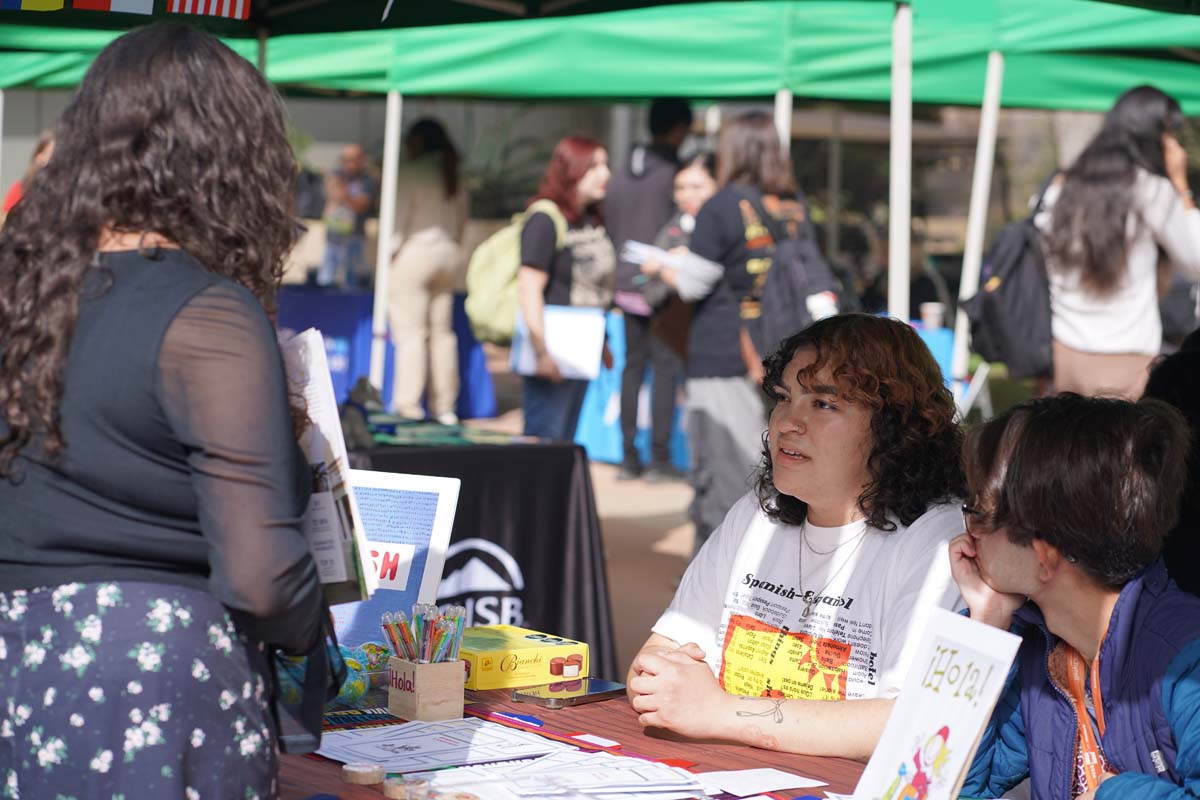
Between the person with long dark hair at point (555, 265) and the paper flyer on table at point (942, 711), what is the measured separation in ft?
14.7

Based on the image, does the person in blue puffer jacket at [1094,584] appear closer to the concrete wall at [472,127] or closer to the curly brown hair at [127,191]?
the curly brown hair at [127,191]

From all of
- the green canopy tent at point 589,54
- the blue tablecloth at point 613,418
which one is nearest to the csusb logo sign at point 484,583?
the green canopy tent at point 589,54

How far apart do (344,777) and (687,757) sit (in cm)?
47

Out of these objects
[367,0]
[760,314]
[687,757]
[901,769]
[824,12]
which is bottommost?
[687,757]

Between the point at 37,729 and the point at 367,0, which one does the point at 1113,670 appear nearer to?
the point at 37,729

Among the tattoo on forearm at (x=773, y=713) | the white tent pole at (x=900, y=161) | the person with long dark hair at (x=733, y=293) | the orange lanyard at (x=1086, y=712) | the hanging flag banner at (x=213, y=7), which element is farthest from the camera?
the person with long dark hair at (x=733, y=293)

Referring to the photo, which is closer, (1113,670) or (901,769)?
(901,769)

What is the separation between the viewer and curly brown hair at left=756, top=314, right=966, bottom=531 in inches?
93.0

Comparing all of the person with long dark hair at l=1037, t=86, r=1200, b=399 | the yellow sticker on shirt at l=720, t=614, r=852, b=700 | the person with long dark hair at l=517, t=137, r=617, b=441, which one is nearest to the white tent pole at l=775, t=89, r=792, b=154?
the person with long dark hair at l=517, t=137, r=617, b=441

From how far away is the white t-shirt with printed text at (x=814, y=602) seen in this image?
221 centimetres

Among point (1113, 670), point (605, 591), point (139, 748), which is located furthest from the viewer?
point (605, 591)

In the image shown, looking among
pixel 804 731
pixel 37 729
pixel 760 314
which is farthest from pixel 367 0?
pixel 37 729

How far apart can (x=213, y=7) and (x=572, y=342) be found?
303 centimetres

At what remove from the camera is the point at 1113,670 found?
1812 mm
